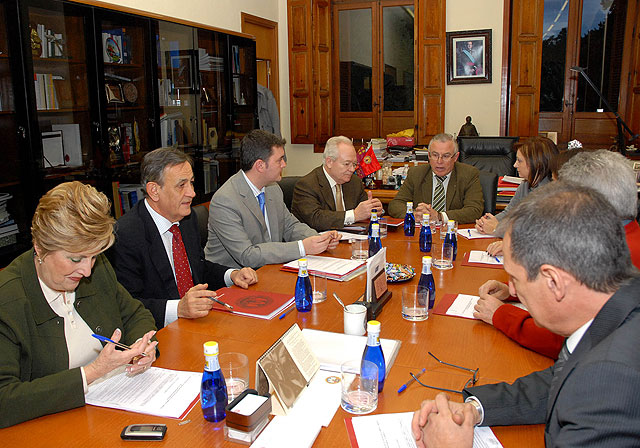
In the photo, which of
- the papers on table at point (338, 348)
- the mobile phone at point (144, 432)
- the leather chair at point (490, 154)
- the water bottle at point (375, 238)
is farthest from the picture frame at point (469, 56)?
the mobile phone at point (144, 432)

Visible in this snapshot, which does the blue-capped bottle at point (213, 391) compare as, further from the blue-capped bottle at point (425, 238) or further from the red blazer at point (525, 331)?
the blue-capped bottle at point (425, 238)

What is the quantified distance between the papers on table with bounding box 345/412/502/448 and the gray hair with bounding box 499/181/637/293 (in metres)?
0.43

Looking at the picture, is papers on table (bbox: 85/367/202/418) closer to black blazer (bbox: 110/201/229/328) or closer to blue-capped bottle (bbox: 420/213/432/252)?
black blazer (bbox: 110/201/229/328)

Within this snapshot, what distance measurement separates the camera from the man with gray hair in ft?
5.78

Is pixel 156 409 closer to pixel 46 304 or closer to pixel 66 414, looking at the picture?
pixel 66 414

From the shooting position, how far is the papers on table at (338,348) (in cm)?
168

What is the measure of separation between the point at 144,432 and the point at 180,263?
4.40 ft

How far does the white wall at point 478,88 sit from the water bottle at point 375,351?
6451 mm

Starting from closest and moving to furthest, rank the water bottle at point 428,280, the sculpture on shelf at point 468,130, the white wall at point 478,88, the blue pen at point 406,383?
1. the blue pen at point 406,383
2. the water bottle at point 428,280
3. the sculpture on shelf at point 468,130
4. the white wall at point 478,88

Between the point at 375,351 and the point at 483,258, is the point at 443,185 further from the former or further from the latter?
the point at 375,351

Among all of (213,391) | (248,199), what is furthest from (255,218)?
(213,391)

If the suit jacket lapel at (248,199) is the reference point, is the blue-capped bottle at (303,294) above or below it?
below

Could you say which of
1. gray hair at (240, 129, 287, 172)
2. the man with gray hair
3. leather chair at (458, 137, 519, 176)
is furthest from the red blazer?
leather chair at (458, 137, 519, 176)

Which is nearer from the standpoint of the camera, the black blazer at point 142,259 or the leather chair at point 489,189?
the black blazer at point 142,259
